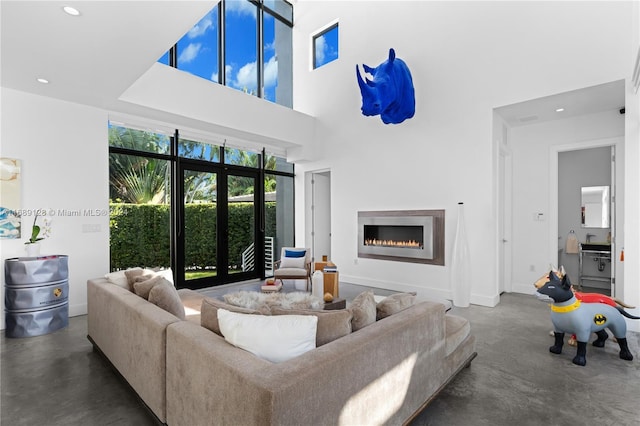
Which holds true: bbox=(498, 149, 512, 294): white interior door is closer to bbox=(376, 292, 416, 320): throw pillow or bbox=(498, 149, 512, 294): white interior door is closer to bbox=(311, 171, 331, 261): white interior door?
bbox=(311, 171, 331, 261): white interior door

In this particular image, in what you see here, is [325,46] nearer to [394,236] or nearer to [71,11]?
[394,236]

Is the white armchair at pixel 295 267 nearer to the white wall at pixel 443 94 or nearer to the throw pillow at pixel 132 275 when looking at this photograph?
the white wall at pixel 443 94

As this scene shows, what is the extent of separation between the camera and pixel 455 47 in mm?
4910

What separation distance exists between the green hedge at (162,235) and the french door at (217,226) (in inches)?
0.6

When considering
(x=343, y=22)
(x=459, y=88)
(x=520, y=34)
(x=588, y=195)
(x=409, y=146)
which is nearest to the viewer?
(x=520, y=34)

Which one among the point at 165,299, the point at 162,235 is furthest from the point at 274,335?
the point at 162,235

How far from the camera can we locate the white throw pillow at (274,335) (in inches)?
57.1

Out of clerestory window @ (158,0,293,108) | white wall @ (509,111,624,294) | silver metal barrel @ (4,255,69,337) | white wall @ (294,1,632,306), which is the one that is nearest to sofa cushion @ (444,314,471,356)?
white wall @ (294,1,632,306)

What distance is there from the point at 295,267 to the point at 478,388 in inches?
138

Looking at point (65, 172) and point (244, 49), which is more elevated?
point (244, 49)

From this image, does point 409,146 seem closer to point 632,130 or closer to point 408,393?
point 632,130

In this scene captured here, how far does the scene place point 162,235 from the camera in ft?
17.1

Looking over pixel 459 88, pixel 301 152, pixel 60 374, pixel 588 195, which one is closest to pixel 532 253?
pixel 588 195

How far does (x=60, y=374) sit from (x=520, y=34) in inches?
238
